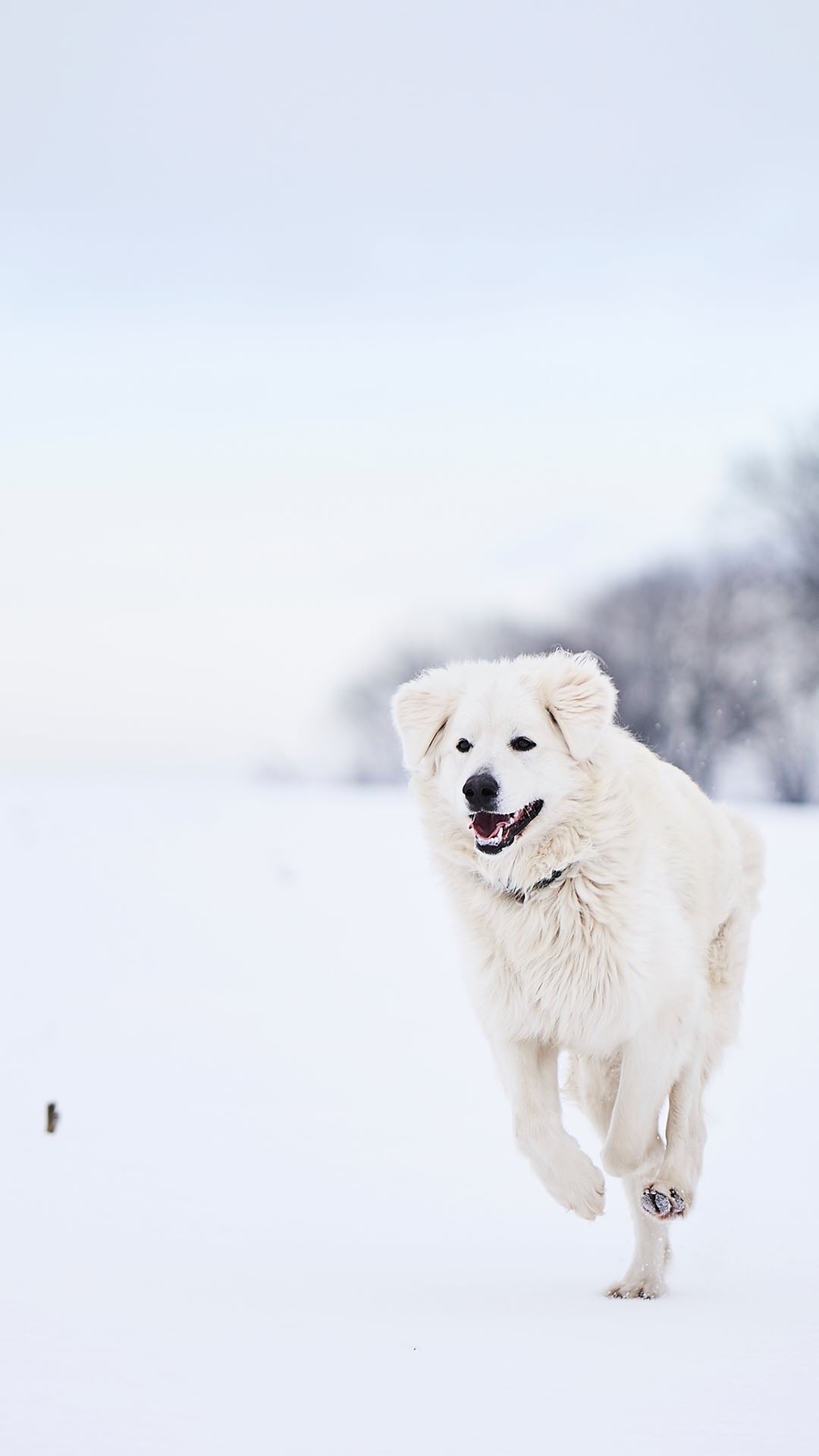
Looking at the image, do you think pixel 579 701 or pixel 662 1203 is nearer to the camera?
pixel 662 1203

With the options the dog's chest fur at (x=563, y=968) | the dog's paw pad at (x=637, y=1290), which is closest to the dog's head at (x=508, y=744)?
the dog's chest fur at (x=563, y=968)

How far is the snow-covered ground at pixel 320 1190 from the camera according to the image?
2943 mm

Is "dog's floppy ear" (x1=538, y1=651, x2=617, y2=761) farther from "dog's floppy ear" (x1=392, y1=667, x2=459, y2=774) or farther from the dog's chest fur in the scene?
the dog's chest fur

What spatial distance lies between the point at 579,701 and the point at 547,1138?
1.47 meters

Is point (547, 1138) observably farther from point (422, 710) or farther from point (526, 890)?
point (422, 710)

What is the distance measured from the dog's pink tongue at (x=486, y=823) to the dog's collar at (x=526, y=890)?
0.26m

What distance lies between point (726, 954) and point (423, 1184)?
2235mm

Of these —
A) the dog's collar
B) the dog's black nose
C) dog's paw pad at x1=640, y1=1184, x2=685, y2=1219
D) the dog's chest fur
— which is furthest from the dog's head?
dog's paw pad at x1=640, y1=1184, x2=685, y2=1219

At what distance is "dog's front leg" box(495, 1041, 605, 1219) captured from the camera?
4.23 meters

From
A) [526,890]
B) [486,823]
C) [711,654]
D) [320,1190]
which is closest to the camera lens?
[486,823]

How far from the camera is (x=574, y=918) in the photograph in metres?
4.38

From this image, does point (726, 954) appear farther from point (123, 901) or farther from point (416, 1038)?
point (123, 901)

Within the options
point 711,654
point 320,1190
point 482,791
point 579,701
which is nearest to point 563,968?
point 482,791

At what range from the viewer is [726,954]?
201 inches
